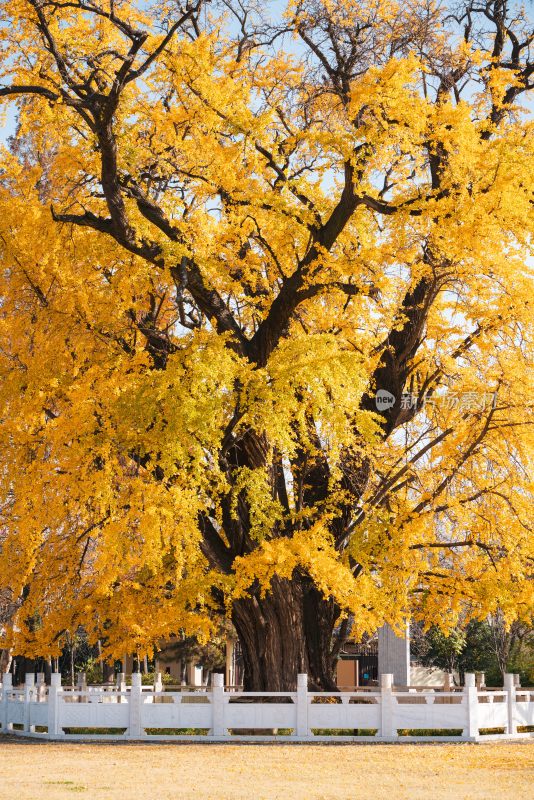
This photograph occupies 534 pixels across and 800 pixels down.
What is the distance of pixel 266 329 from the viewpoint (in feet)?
60.8

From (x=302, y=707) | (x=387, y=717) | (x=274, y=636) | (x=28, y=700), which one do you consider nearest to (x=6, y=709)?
(x=28, y=700)

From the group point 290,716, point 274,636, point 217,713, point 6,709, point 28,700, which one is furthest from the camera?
point 6,709

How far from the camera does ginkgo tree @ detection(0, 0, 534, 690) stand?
15.8m

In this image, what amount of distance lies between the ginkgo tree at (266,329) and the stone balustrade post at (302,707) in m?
1.06

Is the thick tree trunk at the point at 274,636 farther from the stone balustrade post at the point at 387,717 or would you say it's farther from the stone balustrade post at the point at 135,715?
Result: the stone balustrade post at the point at 135,715

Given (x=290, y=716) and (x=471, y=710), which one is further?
(x=290, y=716)

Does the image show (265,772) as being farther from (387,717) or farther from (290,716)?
(387,717)

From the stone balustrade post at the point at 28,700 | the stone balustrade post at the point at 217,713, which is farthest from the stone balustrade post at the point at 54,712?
the stone balustrade post at the point at 217,713

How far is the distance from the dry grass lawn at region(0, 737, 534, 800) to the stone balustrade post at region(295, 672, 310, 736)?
41.3 inches

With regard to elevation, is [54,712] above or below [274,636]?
below

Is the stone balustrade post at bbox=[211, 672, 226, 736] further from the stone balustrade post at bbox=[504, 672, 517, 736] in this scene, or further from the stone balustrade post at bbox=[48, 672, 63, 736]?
the stone balustrade post at bbox=[504, 672, 517, 736]

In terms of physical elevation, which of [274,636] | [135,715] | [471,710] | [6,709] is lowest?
[6,709]

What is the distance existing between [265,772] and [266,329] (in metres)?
7.90

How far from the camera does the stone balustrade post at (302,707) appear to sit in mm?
17766
